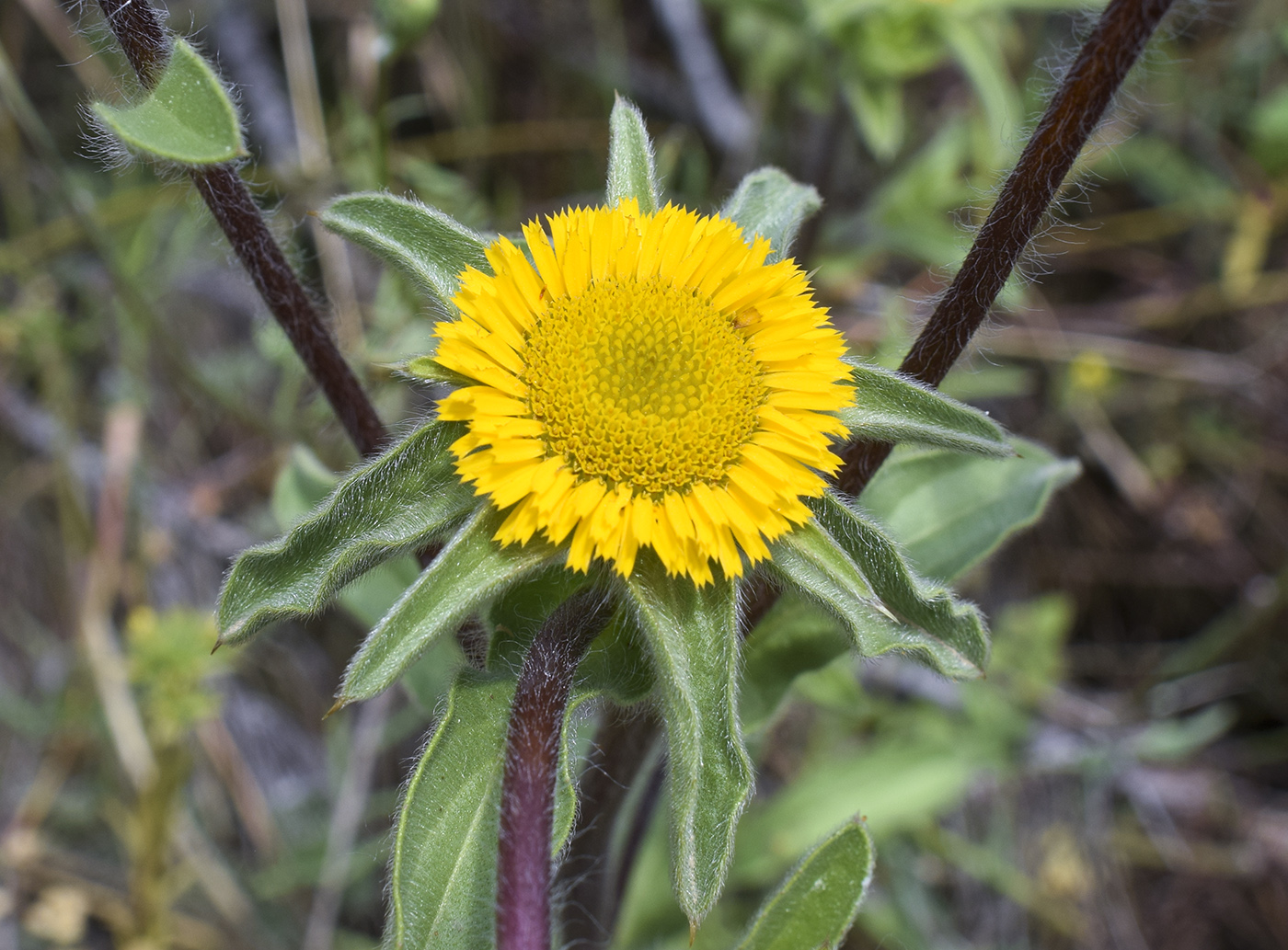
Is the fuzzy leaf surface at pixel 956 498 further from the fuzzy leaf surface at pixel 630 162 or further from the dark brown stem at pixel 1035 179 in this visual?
the fuzzy leaf surface at pixel 630 162

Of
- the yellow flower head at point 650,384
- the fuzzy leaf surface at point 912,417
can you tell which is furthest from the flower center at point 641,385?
the fuzzy leaf surface at point 912,417

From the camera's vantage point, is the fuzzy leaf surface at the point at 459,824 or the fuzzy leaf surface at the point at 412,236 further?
the fuzzy leaf surface at the point at 412,236

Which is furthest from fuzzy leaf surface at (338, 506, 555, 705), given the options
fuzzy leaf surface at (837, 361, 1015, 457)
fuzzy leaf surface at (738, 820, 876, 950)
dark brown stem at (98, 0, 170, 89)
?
dark brown stem at (98, 0, 170, 89)

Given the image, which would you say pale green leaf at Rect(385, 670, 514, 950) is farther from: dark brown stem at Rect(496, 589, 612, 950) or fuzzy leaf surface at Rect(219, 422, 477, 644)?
fuzzy leaf surface at Rect(219, 422, 477, 644)

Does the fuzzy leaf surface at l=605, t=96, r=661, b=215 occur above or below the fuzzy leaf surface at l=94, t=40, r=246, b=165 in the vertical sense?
below

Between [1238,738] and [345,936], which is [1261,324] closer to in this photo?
[1238,738]
